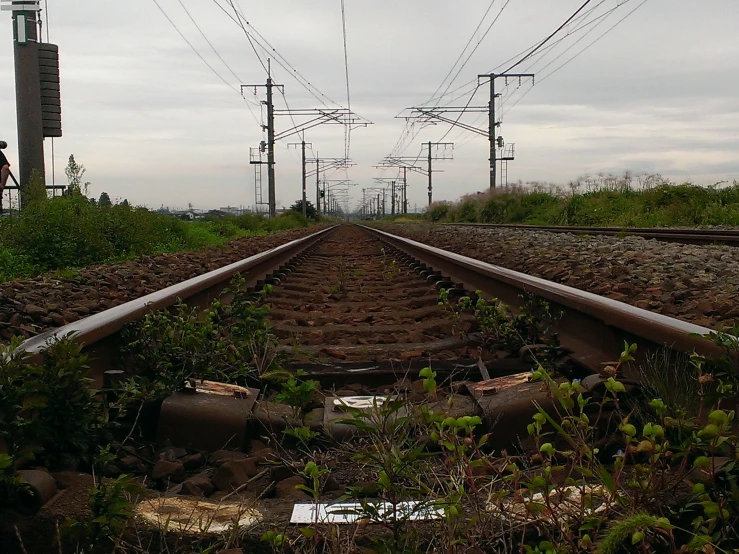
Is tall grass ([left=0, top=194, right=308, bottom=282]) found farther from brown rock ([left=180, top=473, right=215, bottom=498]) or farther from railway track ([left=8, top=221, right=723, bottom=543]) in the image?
brown rock ([left=180, top=473, right=215, bottom=498])

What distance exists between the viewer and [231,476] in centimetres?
238

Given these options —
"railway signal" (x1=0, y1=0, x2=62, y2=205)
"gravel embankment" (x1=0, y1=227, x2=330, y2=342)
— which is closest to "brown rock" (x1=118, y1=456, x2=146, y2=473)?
"gravel embankment" (x1=0, y1=227, x2=330, y2=342)

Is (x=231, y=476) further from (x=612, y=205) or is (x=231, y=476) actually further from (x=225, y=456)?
(x=612, y=205)

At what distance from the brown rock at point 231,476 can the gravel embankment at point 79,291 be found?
1790 mm

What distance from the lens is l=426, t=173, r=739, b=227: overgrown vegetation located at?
20.2m

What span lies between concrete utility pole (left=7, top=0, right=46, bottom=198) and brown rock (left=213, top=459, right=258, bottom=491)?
960 centimetres

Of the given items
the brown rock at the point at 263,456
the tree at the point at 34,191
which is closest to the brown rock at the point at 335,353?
the brown rock at the point at 263,456

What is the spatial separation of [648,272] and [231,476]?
4.68 metres

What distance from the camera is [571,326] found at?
397 centimetres

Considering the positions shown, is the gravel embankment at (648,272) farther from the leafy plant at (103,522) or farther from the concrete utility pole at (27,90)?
the concrete utility pole at (27,90)

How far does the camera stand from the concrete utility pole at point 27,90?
35.9ft

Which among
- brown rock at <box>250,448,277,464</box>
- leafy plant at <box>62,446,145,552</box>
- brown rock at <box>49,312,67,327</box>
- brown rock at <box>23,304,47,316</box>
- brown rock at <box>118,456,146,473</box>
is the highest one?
brown rock at <box>23,304,47,316</box>

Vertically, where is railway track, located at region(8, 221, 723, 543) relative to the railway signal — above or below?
below

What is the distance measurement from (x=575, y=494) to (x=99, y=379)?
1.89m
